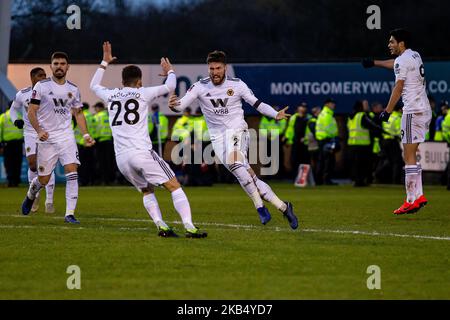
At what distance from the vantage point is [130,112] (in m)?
13.2

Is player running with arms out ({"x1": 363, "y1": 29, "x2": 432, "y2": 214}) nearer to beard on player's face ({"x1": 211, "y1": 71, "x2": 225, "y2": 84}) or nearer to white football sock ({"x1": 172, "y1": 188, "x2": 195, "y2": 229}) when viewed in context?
beard on player's face ({"x1": 211, "y1": 71, "x2": 225, "y2": 84})

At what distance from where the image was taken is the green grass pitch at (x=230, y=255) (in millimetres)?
9297

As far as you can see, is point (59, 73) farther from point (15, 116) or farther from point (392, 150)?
point (392, 150)

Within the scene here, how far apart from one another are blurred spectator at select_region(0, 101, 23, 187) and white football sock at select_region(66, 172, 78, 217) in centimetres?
1289

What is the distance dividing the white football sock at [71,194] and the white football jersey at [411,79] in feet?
15.4

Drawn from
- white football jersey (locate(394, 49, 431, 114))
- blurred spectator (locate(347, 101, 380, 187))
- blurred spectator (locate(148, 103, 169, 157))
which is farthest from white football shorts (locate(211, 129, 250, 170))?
blurred spectator (locate(148, 103, 169, 157))

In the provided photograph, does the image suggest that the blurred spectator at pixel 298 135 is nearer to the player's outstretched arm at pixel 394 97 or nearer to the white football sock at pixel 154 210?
the player's outstretched arm at pixel 394 97

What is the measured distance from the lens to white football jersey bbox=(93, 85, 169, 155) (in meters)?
13.1

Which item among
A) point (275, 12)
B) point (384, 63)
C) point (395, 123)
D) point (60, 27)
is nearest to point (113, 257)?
point (384, 63)

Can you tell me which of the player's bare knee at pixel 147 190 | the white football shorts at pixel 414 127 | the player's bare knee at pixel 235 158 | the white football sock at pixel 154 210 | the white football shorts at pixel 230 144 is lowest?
the white football sock at pixel 154 210

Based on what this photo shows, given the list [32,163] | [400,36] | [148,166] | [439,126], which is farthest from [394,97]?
[439,126]

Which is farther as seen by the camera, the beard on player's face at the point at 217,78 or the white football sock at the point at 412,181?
the white football sock at the point at 412,181

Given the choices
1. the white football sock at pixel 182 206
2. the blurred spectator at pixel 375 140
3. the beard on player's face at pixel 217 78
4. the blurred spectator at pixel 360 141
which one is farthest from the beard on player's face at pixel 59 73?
the blurred spectator at pixel 360 141

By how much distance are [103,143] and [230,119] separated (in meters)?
16.3
